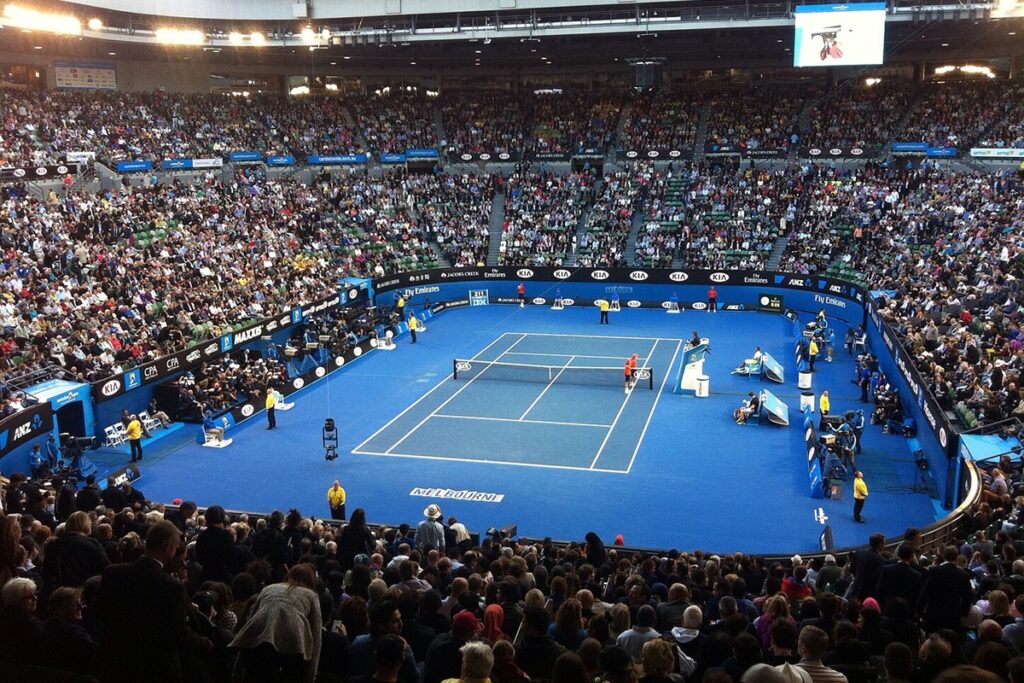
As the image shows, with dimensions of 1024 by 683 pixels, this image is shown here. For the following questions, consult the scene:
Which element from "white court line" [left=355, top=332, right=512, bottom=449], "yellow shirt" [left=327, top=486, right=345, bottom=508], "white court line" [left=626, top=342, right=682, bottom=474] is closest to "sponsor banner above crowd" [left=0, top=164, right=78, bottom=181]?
"white court line" [left=355, top=332, right=512, bottom=449]

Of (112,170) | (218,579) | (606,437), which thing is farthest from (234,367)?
(218,579)

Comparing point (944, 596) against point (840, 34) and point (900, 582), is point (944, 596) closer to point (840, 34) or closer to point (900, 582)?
point (900, 582)

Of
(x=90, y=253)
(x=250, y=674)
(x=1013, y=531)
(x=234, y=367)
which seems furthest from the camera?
(x=90, y=253)

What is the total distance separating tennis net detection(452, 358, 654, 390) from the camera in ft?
121

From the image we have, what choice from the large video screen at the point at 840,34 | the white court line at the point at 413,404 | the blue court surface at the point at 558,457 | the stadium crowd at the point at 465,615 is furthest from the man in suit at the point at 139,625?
the large video screen at the point at 840,34

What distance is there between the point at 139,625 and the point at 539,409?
90.8ft

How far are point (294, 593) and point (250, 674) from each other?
0.62 meters

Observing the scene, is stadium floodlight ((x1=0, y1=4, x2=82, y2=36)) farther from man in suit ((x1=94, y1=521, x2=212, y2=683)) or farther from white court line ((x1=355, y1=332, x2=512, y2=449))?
man in suit ((x1=94, y1=521, x2=212, y2=683))

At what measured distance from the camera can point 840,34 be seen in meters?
48.9

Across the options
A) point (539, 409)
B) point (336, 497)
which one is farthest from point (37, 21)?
point (336, 497)

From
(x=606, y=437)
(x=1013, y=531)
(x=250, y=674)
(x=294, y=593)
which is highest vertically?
(x=294, y=593)

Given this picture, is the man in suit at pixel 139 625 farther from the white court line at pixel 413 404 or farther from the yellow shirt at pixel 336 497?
the white court line at pixel 413 404

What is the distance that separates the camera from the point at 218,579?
10.0 metres

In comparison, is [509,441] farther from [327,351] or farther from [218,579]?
[218,579]
